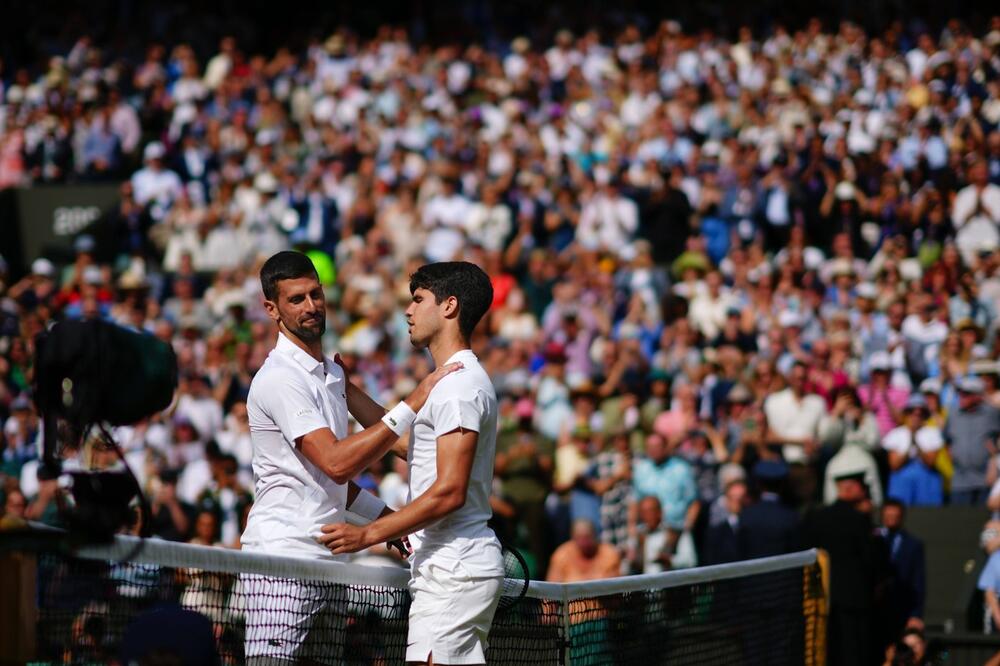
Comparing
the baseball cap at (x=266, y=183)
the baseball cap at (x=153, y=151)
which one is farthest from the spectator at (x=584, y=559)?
the baseball cap at (x=153, y=151)

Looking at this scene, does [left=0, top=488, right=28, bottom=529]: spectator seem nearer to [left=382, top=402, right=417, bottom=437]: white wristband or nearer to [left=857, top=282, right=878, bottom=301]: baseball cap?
[left=382, top=402, right=417, bottom=437]: white wristband

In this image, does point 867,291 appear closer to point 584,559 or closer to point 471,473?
point 584,559

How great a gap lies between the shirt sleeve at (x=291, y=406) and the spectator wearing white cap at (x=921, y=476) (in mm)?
8650

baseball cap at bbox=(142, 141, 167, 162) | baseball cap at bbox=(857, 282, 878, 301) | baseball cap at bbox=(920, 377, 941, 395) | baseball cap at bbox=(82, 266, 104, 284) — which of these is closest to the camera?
baseball cap at bbox=(920, 377, 941, 395)

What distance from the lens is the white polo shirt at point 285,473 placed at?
6172 millimetres

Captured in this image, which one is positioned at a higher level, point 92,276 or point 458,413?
point 92,276

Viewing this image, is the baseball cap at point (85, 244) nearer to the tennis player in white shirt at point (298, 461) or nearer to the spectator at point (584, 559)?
the spectator at point (584, 559)

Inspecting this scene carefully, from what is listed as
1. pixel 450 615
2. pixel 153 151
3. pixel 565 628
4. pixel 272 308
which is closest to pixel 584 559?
pixel 565 628

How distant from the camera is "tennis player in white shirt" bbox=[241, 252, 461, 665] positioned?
5.96 m

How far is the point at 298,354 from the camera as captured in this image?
636cm

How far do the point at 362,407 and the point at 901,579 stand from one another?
6.69 m

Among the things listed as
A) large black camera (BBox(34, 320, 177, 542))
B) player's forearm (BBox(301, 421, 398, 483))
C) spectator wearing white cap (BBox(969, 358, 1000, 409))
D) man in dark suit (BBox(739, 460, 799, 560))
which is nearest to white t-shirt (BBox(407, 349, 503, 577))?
player's forearm (BBox(301, 421, 398, 483))

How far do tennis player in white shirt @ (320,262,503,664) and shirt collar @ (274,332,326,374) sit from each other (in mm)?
637

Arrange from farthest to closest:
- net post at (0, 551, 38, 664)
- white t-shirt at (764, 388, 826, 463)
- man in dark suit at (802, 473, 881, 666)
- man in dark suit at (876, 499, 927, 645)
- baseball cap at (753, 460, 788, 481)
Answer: white t-shirt at (764, 388, 826, 463)
baseball cap at (753, 460, 788, 481)
man in dark suit at (876, 499, 927, 645)
man in dark suit at (802, 473, 881, 666)
net post at (0, 551, 38, 664)
